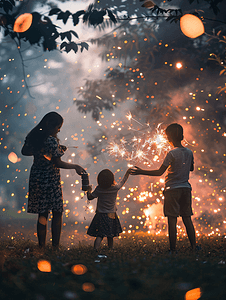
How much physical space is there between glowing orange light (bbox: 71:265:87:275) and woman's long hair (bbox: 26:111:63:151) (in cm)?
Answer: 140

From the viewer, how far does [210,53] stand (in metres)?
4.80

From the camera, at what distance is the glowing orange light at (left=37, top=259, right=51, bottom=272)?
189 centimetres

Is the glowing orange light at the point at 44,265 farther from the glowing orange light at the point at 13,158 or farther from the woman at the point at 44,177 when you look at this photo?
the glowing orange light at the point at 13,158

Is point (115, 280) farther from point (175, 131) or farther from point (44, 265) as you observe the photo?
point (175, 131)

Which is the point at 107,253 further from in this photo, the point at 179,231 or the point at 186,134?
the point at 186,134

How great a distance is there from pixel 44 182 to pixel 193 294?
1.93 metres

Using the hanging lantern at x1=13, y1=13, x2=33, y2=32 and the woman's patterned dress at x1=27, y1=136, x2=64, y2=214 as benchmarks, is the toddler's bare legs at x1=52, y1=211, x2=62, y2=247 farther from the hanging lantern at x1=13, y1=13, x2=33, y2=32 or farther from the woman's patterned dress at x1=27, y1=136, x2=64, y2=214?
the hanging lantern at x1=13, y1=13, x2=33, y2=32

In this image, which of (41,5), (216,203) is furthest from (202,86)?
(41,5)

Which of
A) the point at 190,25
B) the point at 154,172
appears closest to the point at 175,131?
the point at 154,172

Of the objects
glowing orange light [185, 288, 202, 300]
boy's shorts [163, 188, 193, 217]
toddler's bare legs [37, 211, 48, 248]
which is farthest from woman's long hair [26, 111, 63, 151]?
glowing orange light [185, 288, 202, 300]

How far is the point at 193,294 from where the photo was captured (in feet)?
4.78

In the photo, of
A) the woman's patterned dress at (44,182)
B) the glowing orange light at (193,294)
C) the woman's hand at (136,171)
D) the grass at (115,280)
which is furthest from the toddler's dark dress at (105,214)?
the glowing orange light at (193,294)

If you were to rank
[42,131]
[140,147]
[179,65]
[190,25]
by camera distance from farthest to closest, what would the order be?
[140,147] → [179,65] → [190,25] → [42,131]

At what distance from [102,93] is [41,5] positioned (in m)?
2.10
